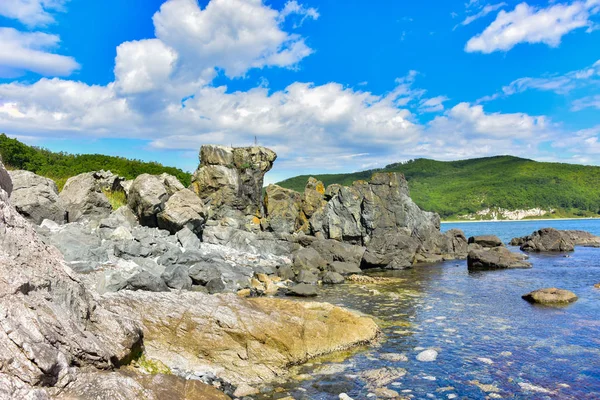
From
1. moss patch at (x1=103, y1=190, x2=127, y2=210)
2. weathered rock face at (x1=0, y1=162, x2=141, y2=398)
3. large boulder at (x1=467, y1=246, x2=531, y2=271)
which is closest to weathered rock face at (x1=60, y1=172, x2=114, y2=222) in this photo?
moss patch at (x1=103, y1=190, x2=127, y2=210)

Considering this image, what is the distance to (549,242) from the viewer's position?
64125mm

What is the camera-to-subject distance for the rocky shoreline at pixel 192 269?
23.2 feet

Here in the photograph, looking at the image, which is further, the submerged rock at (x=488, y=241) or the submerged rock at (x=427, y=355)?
the submerged rock at (x=488, y=241)

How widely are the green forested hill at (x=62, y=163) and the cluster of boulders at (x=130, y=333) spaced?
4531 centimetres

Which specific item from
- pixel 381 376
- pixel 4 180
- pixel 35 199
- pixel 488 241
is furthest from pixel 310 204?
pixel 4 180

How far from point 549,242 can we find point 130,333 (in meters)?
70.2

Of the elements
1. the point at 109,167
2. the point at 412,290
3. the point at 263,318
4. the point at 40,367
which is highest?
the point at 109,167

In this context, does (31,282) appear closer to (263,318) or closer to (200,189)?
(263,318)

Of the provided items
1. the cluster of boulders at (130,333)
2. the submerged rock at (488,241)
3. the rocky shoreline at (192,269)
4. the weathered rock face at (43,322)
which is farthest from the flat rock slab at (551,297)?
the submerged rock at (488,241)

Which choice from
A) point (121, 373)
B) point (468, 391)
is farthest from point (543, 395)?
point (121, 373)

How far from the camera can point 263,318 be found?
14.8 m

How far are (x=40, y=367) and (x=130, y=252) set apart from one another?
25.1 m

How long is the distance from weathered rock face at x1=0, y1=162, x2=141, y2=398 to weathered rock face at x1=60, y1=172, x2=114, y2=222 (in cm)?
3237

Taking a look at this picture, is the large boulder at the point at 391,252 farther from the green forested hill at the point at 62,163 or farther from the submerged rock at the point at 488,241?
the green forested hill at the point at 62,163
